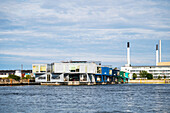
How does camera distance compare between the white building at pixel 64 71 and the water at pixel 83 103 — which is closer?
the water at pixel 83 103

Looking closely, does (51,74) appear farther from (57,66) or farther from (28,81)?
(28,81)

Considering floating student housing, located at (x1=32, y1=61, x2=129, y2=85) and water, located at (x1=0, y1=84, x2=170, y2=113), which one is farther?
floating student housing, located at (x1=32, y1=61, x2=129, y2=85)

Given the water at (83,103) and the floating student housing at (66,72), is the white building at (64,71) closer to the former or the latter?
the floating student housing at (66,72)

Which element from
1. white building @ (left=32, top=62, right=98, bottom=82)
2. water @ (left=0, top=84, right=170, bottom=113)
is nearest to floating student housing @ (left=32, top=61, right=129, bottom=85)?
white building @ (left=32, top=62, right=98, bottom=82)

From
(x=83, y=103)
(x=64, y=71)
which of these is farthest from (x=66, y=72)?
(x=83, y=103)

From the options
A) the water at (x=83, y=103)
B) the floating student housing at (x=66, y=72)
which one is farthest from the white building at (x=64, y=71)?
the water at (x=83, y=103)

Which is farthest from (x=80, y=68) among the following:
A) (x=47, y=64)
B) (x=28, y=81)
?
(x=28, y=81)

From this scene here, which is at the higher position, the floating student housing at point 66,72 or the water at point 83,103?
the floating student housing at point 66,72

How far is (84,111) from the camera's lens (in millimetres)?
49188

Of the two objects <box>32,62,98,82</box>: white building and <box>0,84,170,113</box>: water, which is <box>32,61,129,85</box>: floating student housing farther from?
<box>0,84,170,113</box>: water

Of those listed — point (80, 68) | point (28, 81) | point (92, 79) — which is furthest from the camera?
point (28, 81)

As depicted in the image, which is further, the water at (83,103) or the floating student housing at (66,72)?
the floating student housing at (66,72)

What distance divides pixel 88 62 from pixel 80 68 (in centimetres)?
873

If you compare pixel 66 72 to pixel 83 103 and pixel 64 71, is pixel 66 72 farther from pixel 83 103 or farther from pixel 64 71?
pixel 83 103
